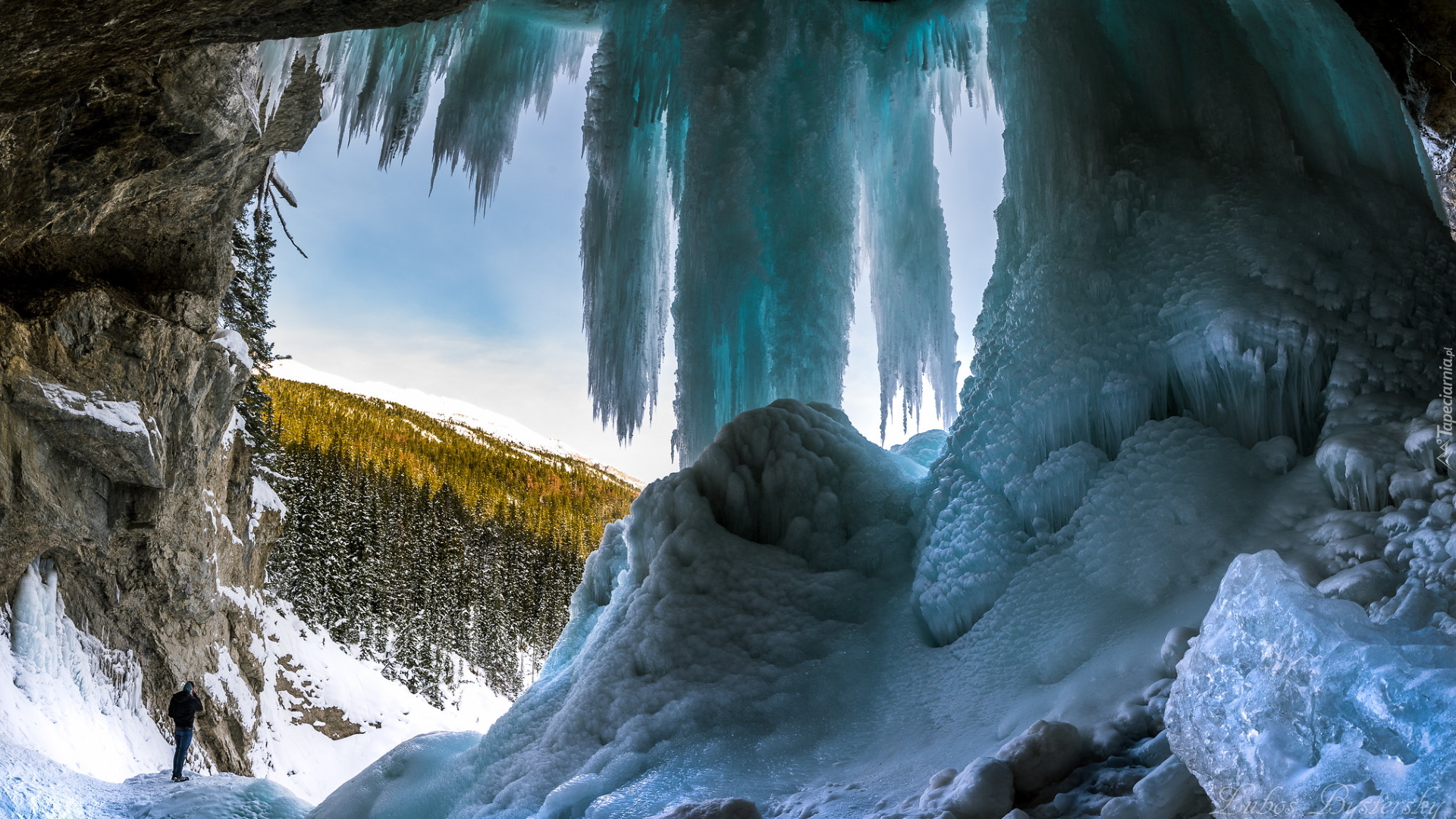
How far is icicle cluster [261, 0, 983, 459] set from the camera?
7086mm

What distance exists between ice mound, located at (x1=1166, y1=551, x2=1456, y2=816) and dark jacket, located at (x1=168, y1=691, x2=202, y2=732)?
9.19 m

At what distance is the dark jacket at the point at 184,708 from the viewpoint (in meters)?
8.62

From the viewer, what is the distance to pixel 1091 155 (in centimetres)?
537

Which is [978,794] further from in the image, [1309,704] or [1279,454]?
[1279,454]

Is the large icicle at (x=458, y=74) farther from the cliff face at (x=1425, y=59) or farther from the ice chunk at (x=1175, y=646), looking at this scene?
the ice chunk at (x=1175, y=646)

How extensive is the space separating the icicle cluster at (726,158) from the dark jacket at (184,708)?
5.17 metres

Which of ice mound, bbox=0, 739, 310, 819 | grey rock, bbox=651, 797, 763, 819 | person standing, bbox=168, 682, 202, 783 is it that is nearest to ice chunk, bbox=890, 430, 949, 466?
grey rock, bbox=651, 797, 763, 819

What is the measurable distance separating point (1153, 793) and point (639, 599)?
3205 mm

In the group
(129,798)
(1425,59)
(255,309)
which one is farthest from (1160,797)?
(255,309)

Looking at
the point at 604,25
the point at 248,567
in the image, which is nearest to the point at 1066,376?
the point at 604,25

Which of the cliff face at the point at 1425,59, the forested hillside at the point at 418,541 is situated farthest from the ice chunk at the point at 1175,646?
the forested hillside at the point at 418,541

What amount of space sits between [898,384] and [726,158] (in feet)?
8.68

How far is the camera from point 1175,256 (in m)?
4.78

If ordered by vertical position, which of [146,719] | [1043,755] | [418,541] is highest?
[418,541]
